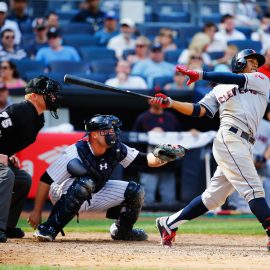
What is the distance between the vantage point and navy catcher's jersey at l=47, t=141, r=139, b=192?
705cm

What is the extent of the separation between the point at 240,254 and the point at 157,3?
10489 millimetres

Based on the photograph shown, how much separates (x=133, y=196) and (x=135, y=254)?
1.16 m

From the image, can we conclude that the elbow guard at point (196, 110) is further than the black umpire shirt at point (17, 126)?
No

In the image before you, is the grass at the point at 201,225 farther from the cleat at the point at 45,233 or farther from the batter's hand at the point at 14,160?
the cleat at the point at 45,233

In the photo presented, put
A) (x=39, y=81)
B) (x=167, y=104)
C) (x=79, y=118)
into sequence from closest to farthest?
(x=167, y=104) → (x=39, y=81) → (x=79, y=118)

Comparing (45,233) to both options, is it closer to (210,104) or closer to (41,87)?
(41,87)

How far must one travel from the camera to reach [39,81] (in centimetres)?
712

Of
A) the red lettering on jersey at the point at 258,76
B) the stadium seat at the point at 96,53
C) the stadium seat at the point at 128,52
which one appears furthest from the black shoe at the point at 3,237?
the stadium seat at the point at 128,52

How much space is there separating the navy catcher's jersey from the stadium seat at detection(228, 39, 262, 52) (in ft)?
23.7

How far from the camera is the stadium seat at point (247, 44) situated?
1410 cm

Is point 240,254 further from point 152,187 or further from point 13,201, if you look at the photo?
point 152,187

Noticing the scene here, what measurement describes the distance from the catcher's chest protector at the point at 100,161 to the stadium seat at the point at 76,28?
308 inches

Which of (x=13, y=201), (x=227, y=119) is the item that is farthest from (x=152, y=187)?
(x=227, y=119)

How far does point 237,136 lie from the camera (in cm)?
665
